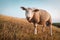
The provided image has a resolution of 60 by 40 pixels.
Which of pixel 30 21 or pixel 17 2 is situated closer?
pixel 30 21

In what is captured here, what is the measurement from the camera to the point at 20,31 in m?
1.60

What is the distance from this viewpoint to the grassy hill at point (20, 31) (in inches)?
61.8

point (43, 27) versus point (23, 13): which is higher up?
point (23, 13)

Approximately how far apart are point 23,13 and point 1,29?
1.01ft

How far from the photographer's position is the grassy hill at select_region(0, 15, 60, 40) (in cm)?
157

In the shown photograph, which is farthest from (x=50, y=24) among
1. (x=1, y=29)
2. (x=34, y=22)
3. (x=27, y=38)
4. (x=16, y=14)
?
(x=1, y=29)

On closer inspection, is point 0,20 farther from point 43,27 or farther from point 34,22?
point 43,27

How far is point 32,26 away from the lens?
5.28 feet

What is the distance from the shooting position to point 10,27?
5.30 ft

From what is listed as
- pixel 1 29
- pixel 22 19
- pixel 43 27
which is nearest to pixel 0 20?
pixel 1 29

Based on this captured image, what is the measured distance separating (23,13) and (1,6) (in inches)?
11.5

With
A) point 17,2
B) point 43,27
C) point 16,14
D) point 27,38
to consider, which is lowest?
point 27,38

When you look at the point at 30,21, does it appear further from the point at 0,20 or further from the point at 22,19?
the point at 0,20

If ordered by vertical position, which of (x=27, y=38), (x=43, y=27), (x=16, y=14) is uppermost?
(x=16, y=14)
